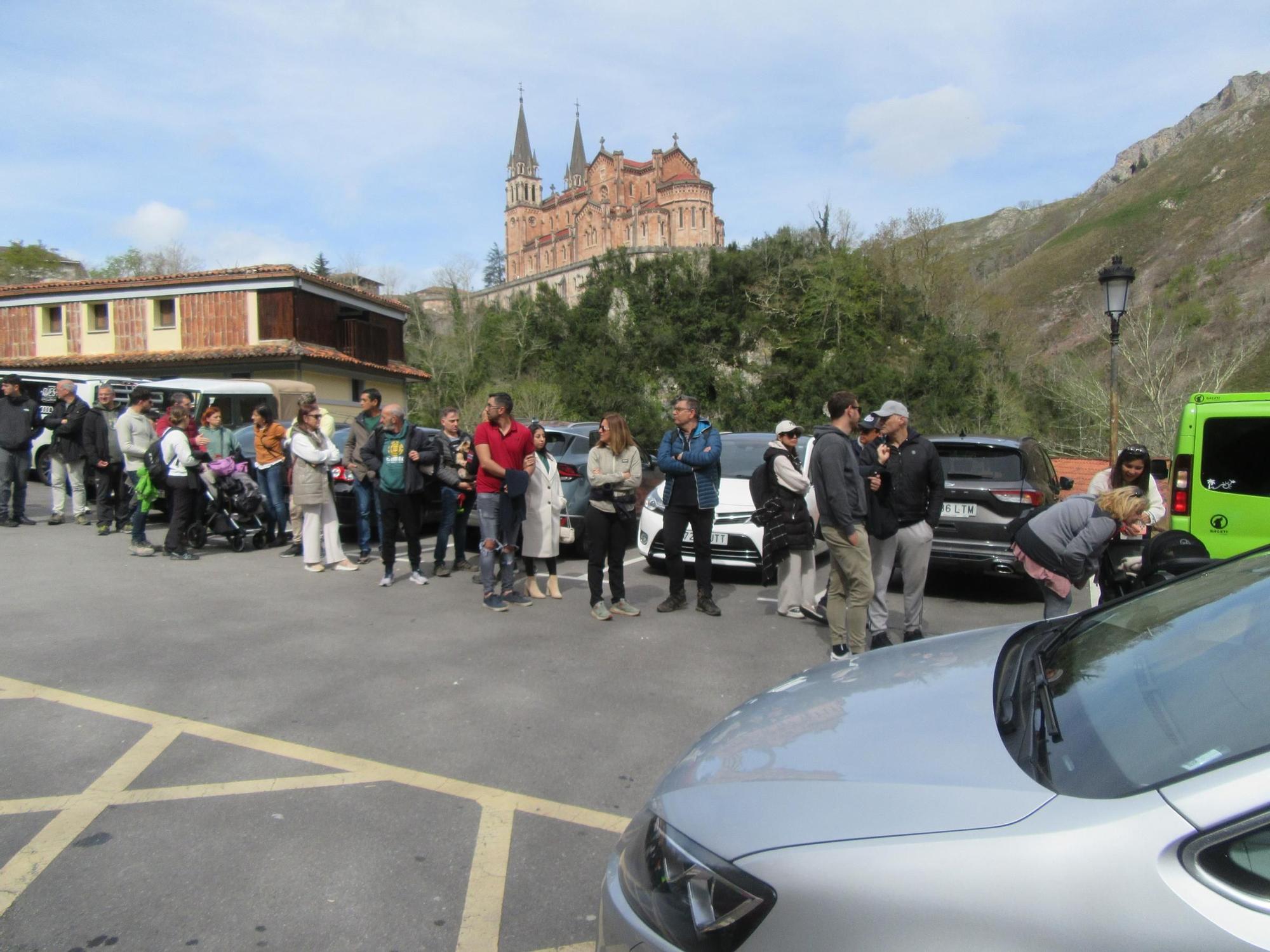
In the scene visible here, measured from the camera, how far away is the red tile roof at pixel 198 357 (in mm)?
34062

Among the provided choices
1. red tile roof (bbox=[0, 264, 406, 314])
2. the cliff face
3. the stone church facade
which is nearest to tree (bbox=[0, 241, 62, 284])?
red tile roof (bbox=[0, 264, 406, 314])

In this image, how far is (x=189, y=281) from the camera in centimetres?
3572

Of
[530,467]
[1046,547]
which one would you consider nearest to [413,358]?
[530,467]

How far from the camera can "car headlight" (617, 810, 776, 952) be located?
1750 mm

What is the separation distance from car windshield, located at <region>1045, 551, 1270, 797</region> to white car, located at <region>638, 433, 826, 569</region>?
5590 millimetres

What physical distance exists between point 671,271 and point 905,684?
33.5 m

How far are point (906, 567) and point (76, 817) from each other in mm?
5305

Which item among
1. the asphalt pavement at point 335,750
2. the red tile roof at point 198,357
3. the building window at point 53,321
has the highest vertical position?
the building window at point 53,321

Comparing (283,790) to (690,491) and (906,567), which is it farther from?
(906,567)

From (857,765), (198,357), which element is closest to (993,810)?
(857,765)

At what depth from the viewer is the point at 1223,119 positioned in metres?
106

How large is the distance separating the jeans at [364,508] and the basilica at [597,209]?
299 ft

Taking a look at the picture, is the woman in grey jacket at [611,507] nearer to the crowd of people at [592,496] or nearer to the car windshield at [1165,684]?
the crowd of people at [592,496]

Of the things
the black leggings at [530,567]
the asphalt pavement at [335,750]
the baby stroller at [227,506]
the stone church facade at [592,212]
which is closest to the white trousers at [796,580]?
the asphalt pavement at [335,750]
